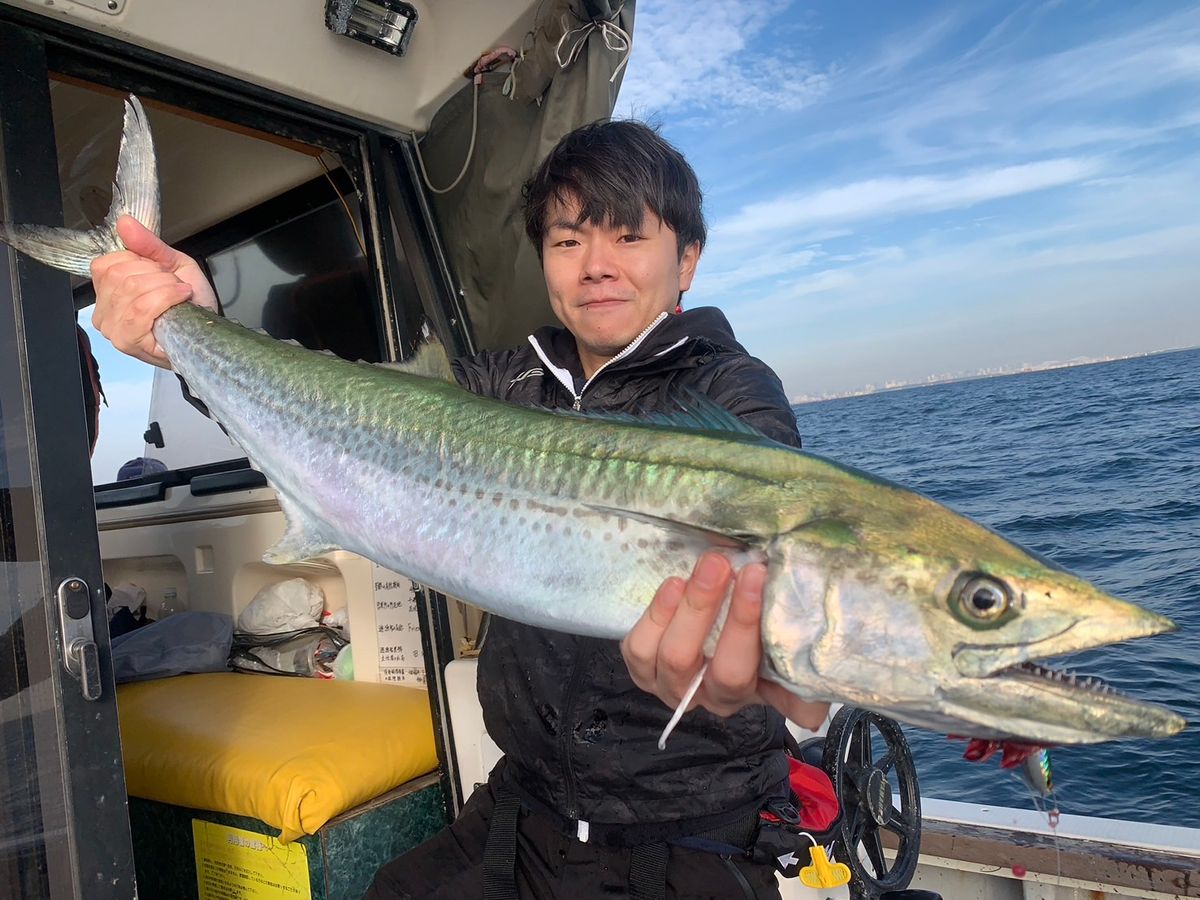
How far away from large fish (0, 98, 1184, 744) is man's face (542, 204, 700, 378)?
1.51 ft

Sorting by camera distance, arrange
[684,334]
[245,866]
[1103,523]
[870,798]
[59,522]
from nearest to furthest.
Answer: [684,334] → [59,522] → [870,798] → [245,866] → [1103,523]

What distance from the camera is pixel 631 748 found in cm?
194

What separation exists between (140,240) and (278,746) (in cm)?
184

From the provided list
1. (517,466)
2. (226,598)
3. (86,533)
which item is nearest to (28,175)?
(86,533)

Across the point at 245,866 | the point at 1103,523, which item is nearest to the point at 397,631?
the point at 245,866

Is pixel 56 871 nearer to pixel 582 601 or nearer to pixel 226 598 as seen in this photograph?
pixel 582 601

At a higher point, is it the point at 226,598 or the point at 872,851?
the point at 226,598

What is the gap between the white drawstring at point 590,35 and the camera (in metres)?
3.21

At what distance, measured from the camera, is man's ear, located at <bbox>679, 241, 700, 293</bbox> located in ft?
8.31

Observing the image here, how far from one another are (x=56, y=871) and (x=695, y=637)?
1.98 meters

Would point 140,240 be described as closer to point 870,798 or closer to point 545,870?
point 545,870

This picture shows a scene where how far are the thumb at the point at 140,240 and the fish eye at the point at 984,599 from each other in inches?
80.7

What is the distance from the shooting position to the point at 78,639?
2273mm

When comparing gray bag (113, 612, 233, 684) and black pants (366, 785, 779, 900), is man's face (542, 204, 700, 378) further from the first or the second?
gray bag (113, 612, 233, 684)
